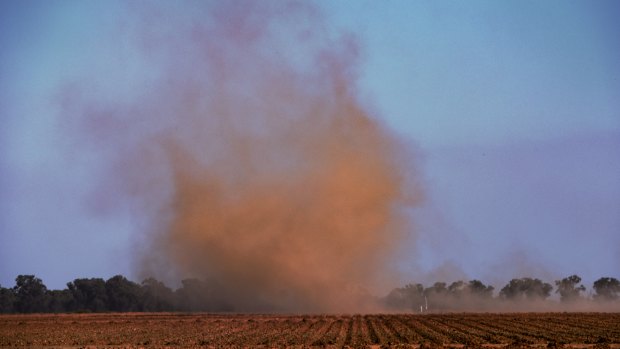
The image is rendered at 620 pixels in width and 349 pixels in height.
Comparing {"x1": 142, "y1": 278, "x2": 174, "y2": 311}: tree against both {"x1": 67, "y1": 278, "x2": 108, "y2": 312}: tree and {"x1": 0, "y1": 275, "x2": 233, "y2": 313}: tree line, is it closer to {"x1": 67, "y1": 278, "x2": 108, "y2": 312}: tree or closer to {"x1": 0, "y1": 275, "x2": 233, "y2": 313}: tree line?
{"x1": 0, "y1": 275, "x2": 233, "y2": 313}: tree line

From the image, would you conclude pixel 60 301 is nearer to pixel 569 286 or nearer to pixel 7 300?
pixel 7 300

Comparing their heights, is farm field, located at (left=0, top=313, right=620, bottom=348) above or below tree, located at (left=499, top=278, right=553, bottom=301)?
below

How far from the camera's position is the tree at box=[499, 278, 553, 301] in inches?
6870

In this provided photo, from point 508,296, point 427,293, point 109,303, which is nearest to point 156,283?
point 109,303

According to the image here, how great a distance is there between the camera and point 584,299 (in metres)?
170

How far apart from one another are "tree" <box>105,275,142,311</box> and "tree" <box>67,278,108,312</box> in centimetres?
130

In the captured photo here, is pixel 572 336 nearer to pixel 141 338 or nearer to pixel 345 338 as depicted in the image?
pixel 345 338

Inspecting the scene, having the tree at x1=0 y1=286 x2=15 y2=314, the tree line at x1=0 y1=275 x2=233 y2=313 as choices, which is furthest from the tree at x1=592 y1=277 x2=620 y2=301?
the tree at x1=0 y1=286 x2=15 y2=314

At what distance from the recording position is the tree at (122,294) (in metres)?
150

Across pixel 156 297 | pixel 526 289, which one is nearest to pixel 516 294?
pixel 526 289

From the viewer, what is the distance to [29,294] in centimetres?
15712

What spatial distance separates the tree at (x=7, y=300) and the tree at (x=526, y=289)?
117 metres

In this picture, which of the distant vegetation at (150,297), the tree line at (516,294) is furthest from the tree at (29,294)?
the tree line at (516,294)

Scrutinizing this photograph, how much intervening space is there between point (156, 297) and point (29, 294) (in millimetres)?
29415
